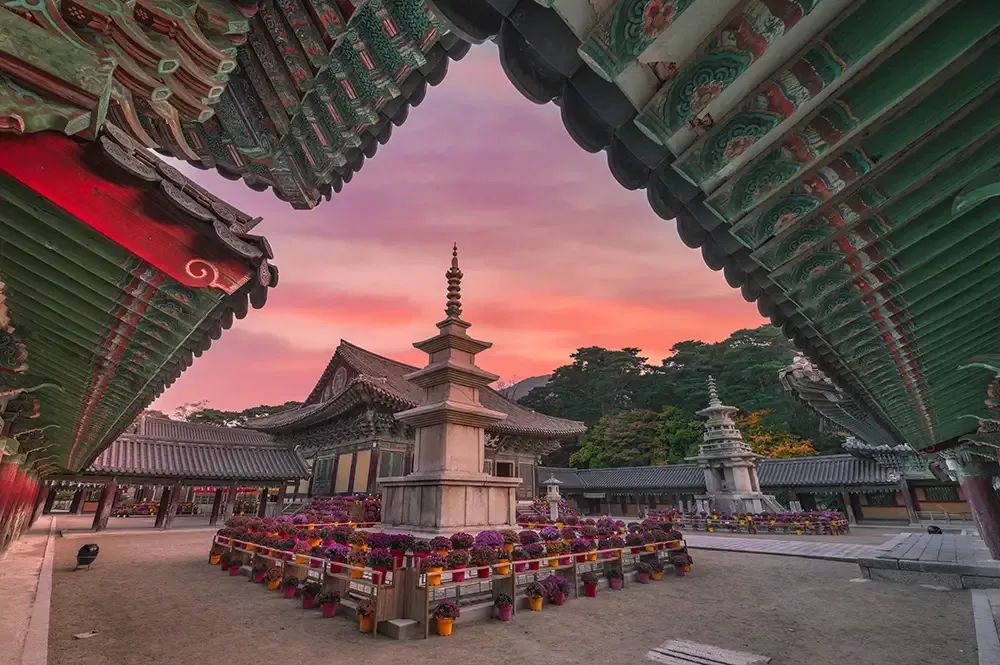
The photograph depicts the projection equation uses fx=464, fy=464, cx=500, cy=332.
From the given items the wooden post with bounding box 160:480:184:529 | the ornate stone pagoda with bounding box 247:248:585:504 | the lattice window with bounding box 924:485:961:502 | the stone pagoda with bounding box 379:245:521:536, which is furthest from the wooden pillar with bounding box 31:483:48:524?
the lattice window with bounding box 924:485:961:502

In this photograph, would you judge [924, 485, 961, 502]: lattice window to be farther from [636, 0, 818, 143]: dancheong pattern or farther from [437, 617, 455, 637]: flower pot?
[636, 0, 818, 143]: dancheong pattern

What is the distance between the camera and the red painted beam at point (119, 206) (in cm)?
217

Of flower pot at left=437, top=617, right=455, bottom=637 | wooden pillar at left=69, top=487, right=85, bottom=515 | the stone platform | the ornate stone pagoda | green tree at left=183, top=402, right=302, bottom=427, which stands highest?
green tree at left=183, top=402, right=302, bottom=427

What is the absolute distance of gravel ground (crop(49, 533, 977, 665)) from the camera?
609 cm

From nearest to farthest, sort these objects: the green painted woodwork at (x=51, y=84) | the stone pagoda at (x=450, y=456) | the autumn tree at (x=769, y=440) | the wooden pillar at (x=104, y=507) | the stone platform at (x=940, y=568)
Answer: the green painted woodwork at (x=51, y=84) < the stone platform at (x=940, y=568) < the stone pagoda at (x=450, y=456) < the wooden pillar at (x=104, y=507) < the autumn tree at (x=769, y=440)

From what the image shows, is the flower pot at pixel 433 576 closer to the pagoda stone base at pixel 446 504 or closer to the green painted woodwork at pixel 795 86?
the pagoda stone base at pixel 446 504

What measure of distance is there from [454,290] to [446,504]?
596 cm

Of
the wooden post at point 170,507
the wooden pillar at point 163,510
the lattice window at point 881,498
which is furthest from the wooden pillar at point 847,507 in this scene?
the wooden pillar at point 163,510

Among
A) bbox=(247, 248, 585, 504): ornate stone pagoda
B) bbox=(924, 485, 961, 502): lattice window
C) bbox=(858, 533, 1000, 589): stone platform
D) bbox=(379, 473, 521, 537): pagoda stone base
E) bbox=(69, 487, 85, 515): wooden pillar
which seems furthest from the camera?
bbox=(69, 487, 85, 515): wooden pillar

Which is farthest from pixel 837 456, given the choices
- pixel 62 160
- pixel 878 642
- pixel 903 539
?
pixel 62 160

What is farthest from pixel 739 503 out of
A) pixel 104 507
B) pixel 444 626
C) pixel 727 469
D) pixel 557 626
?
pixel 104 507

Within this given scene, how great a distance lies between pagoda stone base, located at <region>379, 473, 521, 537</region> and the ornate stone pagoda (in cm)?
34

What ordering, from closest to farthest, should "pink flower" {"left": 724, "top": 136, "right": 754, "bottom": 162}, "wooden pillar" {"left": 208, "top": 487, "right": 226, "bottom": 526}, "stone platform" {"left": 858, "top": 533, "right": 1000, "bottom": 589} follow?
1. "pink flower" {"left": 724, "top": 136, "right": 754, "bottom": 162}
2. "stone platform" {"left": 858, "top": 533, "right": 1000, "bottom": 589}
3. "wooden pillar" {"left": 208, "top": 487, "right": 226, "bottom": 526}

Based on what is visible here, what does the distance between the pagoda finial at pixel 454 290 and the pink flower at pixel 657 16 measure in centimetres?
1151
